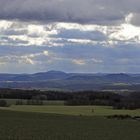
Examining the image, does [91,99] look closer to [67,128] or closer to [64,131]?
[67,128]

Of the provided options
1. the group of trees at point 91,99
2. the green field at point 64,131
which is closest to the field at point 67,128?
the green field at point 64,131

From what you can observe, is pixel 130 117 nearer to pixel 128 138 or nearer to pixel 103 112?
pixel 103 112

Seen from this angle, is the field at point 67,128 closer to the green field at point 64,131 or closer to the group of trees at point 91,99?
the green field at point 64,131

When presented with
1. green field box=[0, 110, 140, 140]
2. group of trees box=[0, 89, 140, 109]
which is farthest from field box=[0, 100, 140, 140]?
group of trees box=[0, 89, 140, 109]

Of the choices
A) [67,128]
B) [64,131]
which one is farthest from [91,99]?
[64,131]

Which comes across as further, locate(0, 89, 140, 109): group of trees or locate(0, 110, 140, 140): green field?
locate(0, 89, 140, 109): group of trees

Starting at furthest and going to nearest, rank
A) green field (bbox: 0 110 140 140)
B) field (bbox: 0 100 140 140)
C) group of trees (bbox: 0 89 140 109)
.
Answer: group of trees (bbox: 0 89 140 109) → field (bbox: 0 100 140 140) → green field (bbox: 0 110 140 140)

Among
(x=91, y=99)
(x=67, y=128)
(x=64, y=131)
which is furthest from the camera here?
(x=91, y=99)

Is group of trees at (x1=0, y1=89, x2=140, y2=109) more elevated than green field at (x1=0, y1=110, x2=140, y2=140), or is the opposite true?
group of trees at (x1=0, y1=89, x2=140, y2=109)

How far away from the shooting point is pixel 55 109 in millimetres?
105125

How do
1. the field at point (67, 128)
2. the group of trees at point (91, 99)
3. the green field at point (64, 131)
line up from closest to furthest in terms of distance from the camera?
the green field at point (64, 131) < the field at point (67, 128) < the group of trees at point (91, 99)

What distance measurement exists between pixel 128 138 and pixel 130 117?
42.4m

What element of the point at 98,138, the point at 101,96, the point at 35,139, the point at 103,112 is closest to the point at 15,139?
the point at 35,139

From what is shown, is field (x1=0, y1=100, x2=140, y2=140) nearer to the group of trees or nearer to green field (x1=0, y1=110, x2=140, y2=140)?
green field (x1=0, y1=110, x2=140, y2=140)
